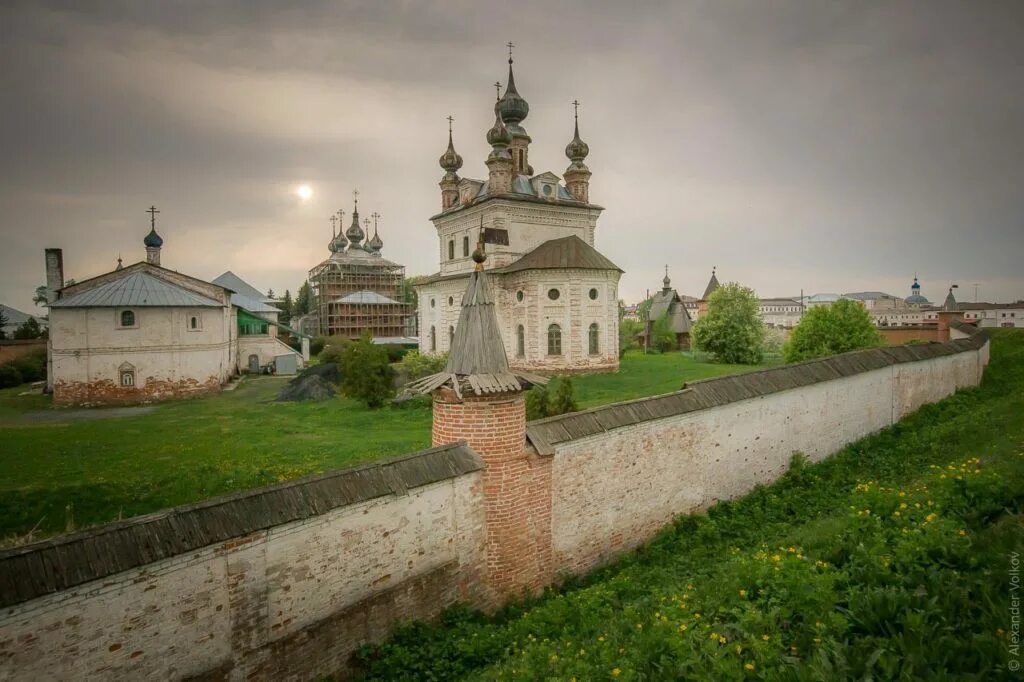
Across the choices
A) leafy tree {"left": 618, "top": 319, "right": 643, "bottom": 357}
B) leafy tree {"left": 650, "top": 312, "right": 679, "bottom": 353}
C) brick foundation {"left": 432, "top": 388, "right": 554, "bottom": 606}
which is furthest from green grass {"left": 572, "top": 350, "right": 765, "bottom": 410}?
leafy tree {"left": 618, "top": 319, "right": 643, "bottom": 357}

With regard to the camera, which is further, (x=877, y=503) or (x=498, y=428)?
(x=498, y=428)

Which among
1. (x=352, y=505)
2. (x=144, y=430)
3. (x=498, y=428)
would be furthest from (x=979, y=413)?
(x=144, y=430)

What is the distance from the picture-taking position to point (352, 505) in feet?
19.7

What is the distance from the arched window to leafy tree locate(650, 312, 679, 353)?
2389 cm

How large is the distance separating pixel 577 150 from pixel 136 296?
2440 cm

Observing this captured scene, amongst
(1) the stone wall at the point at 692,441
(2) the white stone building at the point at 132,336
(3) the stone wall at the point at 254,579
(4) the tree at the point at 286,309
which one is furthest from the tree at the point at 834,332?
(4) the tree at the point at 286,309

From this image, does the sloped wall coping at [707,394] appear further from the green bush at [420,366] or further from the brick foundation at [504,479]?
the green bush at [420,366]

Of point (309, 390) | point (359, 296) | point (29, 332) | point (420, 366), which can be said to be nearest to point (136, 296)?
point (309, 390)

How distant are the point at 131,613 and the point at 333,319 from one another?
5270cm

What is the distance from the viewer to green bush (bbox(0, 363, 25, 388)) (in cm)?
3048

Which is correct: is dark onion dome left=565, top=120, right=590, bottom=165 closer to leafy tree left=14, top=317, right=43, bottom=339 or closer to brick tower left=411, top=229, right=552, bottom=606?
brick tower left=411, top=229, right=552, bottom=606

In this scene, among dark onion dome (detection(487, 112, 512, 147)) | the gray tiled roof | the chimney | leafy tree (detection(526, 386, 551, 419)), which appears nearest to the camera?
leafy tree (detection(526, 386, 551, 419))

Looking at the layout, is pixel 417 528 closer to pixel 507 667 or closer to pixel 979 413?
pixel 507 667

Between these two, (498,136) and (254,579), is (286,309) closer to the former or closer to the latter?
(498,136)
